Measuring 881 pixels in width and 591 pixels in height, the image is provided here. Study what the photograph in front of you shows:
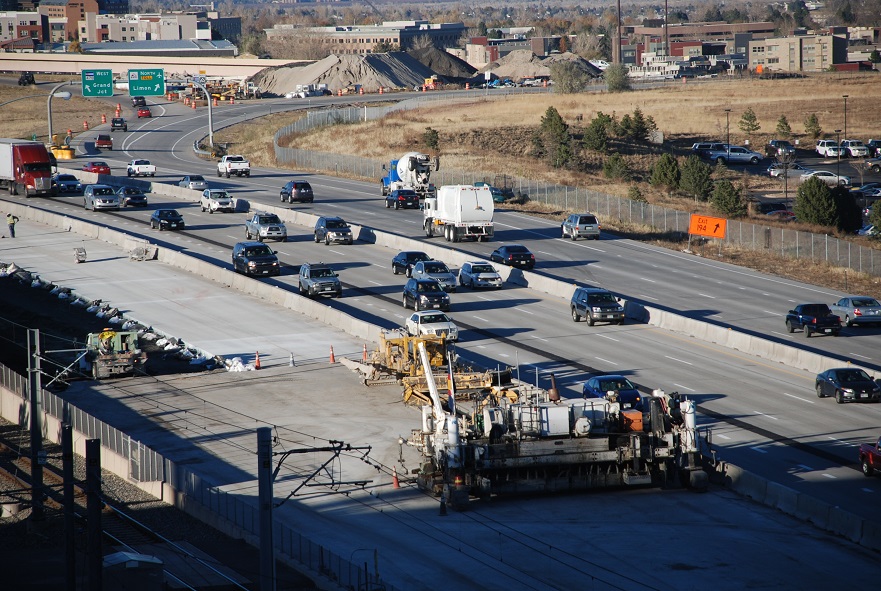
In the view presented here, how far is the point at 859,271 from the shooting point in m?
64.2

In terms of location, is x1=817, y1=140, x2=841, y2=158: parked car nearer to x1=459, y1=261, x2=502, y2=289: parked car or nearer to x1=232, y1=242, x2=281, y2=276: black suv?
x1=459, y1=261, x2=502, y2=289: parked car

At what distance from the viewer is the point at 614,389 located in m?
36.8

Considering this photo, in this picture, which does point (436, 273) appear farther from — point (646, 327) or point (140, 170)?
point (140, 170)

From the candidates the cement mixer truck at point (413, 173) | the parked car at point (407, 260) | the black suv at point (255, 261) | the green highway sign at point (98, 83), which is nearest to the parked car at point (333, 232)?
the parked car at point (407, 260)

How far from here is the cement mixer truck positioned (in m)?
83.2

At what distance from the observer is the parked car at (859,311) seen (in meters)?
50.4

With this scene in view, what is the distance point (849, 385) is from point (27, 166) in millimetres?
61470

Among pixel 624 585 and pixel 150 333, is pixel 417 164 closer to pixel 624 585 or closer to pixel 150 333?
pixel 150 333

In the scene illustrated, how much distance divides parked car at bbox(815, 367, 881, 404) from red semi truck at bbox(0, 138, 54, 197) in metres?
59.9

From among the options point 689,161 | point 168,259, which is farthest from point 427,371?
point 689,161

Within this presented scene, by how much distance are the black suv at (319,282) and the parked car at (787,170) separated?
5869 cm

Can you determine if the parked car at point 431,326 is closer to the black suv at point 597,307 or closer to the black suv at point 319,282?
the black suv at point 597,307

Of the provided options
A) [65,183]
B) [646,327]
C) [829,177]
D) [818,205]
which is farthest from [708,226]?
[65,183]

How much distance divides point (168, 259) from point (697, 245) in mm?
29722
